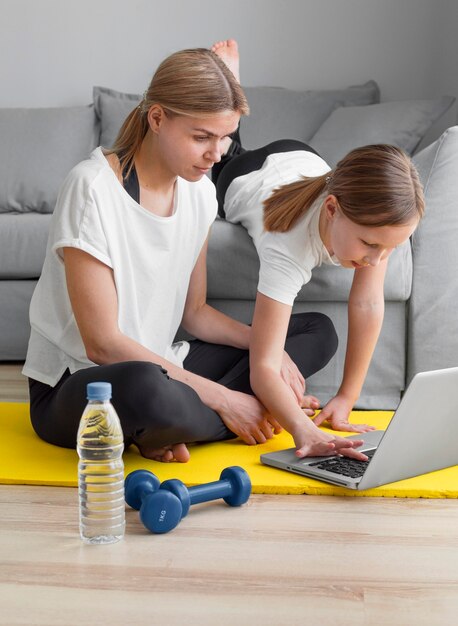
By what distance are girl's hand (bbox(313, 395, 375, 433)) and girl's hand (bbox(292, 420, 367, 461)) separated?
26 cm

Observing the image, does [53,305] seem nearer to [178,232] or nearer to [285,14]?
[178,232]

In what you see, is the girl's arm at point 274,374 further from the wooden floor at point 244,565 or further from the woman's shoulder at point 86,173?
the woman's shoulder at point 86,173

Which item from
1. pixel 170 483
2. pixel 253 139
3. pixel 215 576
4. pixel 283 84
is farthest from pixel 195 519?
pixel 283 84

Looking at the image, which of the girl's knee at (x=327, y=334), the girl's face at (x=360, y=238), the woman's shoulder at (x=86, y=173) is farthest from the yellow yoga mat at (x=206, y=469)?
the woman's shoulder at (x=86, y=173)

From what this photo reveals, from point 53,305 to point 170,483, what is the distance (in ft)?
1.73

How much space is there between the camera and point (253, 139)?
3371 mm

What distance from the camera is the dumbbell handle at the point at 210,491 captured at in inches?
54.1

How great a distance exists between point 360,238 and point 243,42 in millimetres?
2278

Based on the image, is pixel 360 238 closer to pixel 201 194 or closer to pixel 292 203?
pixel 292 203

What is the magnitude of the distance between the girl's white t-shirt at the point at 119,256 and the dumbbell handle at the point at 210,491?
415 millimetres

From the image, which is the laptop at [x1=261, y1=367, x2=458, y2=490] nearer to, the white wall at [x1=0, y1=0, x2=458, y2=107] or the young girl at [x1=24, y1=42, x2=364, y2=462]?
the young girl at [x1=24, y1=42, x2=364, y2=462]

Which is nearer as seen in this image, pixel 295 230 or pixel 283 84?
pixel 295 230

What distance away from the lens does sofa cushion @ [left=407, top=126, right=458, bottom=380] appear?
216 centimetres

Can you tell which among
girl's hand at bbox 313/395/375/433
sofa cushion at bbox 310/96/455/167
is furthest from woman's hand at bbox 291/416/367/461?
sofa cushion at bbox 310/96/455/167
